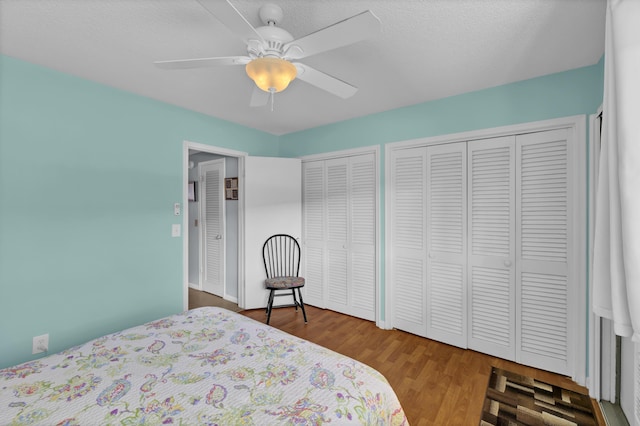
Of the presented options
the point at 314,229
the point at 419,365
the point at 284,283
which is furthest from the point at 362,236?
the point at 419,365

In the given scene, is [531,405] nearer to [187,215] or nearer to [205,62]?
[205,62]

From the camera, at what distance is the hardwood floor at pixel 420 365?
73.5 inches

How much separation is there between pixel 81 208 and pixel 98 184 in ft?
0.78

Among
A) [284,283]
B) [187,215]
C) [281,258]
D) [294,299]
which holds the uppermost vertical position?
[187,215]

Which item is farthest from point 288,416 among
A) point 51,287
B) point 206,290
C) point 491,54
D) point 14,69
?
point 206,290

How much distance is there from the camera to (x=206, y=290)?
4.47m

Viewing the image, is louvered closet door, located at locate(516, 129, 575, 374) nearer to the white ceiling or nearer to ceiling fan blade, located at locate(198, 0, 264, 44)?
the white ceiling

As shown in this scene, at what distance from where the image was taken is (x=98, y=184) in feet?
7.84

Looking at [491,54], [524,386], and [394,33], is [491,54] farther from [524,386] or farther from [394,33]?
[524,386]

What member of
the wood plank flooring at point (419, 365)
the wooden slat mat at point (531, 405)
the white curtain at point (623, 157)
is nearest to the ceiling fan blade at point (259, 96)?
the white curtain at point (623, 157)

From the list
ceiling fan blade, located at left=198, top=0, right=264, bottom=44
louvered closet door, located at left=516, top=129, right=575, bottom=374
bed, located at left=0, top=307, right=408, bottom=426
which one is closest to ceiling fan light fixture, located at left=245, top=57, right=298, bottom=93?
ceiling fan blade, located at left=198, top=0, right=264, bottom=44

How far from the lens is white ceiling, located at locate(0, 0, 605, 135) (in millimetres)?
1498

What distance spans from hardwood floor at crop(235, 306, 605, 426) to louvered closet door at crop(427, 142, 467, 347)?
0.23m

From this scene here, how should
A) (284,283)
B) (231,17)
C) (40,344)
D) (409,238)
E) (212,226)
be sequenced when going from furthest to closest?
(212,226) < (284,283) < (409,238) < (40,344) < (231,17)
